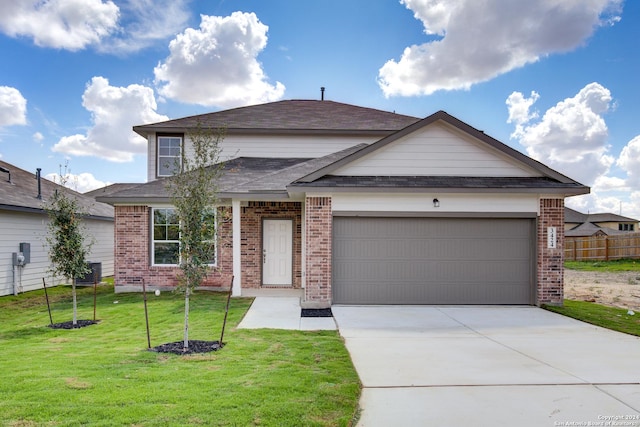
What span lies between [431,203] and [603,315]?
4.61m

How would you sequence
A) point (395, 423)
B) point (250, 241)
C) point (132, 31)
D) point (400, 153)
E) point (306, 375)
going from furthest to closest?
A: 1. point (132, 31)
2. point (250, 241)
3. point (400, 153)
4. point (306, 375)
5. point (395, 423)

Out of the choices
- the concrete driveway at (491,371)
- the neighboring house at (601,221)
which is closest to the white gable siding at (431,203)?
the concrete driveway at (491,371)

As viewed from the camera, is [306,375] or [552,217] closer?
[306,375]

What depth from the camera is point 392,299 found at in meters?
11.0

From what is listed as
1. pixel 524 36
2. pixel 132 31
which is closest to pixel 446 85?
pixel 524 36

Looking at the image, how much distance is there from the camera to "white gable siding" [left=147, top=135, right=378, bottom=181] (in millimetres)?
16422

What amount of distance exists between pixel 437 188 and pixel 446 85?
773cm

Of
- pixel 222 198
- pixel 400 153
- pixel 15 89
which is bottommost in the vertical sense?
pixel 222 198

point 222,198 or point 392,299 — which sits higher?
point 222,198

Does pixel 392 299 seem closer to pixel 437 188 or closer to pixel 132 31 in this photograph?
pixel 437 188

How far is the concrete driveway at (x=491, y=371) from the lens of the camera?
4430mm

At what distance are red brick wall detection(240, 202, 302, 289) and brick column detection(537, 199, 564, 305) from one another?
6.29m

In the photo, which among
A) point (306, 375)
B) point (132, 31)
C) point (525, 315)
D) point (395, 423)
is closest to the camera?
point (395, 423)

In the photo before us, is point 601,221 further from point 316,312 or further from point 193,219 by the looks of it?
point 193,219
